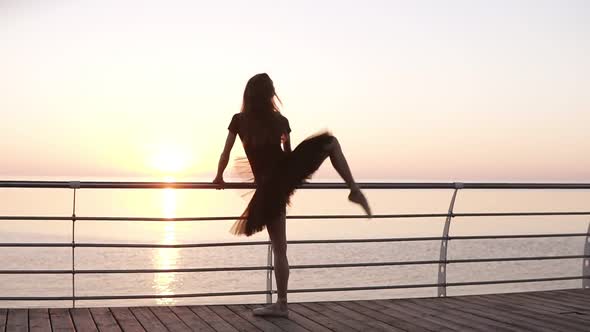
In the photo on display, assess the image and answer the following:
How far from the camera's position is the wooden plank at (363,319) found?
183 inches

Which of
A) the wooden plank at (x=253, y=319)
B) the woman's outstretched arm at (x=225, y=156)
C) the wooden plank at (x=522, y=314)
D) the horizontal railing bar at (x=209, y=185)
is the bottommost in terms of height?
the wooden plank at (x=522, y=314)

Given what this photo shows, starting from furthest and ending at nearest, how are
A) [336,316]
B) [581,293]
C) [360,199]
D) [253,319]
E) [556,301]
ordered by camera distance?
[581,293] < [556,301] < [336,316] < [253,319] < [360,199]

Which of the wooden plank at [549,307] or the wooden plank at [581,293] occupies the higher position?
the wooden plank at [581,293]

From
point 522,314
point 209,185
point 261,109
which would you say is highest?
point 261,109

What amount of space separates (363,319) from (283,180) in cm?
105

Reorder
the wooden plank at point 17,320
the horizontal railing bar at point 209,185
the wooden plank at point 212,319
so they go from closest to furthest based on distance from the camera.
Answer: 1. the wooden plank at point 17,320
2. the wooden plank at point 212,319
3. the horizontal railing bar at point 209,185

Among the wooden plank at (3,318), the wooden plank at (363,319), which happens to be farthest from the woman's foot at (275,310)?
the wooden plank at (3,318)

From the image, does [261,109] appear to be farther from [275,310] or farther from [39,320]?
[39,320]

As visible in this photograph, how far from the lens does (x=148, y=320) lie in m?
4.79

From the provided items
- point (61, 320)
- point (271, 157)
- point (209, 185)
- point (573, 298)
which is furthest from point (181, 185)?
Result: point (573, 298)

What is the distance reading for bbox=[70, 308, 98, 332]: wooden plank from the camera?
14.9 feet

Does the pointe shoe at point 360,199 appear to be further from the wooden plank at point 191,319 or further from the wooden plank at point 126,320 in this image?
the wooden plank at point 126,320

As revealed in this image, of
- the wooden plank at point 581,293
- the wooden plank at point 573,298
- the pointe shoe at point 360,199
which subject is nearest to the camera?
the pointe shoe at point 360,199

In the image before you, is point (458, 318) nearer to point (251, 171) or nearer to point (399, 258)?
point (251, 171)
